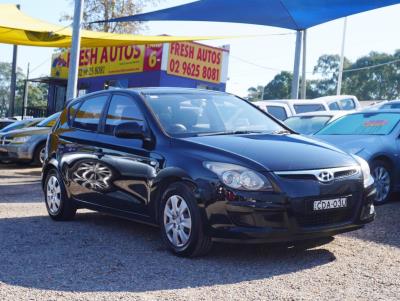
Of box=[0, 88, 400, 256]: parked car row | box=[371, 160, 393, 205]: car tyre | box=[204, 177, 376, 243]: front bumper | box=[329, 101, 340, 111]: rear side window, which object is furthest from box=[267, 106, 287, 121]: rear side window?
box=[204, 177, 376, 243]: front bumper

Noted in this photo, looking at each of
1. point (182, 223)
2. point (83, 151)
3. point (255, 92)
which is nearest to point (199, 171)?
point (182, 223)

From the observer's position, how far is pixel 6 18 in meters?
15.0

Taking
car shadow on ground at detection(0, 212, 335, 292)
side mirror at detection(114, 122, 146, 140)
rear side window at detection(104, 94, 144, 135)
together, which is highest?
rear side window at detection(104, 94, 144, 135)

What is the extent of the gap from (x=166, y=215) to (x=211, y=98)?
1618 mm

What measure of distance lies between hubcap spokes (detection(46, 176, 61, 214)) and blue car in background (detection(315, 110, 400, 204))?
13.7 feet

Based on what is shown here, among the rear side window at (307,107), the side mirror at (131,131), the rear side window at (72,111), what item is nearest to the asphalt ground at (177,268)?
the side mirror at (131,131)

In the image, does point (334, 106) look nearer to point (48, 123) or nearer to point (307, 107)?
point (307, 107)

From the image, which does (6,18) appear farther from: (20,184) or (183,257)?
(183,257)

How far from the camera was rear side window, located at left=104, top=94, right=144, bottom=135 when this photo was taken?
20.7 feet

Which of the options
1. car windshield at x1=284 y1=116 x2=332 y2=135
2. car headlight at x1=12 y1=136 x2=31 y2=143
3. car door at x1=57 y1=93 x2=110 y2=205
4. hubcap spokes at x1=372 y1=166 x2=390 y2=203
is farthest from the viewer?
car headlight at x1=12 y1=136 x2=31 y2=143

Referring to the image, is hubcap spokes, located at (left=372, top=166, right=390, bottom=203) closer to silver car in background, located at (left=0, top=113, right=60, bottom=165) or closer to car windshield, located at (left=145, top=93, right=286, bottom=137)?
car windshield, located at (left=145, top=93, right=286, bottom=137)

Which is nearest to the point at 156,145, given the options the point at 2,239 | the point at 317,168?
the point at 317,168

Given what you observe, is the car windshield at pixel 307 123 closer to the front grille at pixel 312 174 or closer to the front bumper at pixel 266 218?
the front grille at pixel 312 174

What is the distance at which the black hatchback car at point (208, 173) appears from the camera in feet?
16.3
